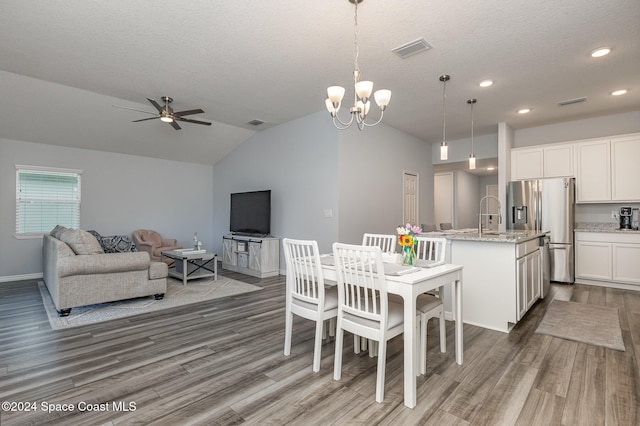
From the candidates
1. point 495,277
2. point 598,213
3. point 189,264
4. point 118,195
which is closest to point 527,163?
point 598,213

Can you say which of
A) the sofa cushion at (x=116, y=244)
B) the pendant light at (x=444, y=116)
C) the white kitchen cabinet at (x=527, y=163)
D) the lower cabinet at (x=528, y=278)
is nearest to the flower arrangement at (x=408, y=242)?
the pendant light at (x=444, y=116)

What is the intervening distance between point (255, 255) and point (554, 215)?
5192mm

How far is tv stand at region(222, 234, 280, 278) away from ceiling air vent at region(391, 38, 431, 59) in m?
3.76

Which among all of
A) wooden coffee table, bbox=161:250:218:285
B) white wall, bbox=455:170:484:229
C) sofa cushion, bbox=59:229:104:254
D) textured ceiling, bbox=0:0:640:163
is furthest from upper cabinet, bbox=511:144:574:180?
sofa cushion, bbox=59:229:104:254

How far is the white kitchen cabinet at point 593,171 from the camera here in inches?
202

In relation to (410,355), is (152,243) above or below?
above

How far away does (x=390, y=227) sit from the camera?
6203 mm

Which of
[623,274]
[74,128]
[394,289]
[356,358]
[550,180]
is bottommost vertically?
[356,358]

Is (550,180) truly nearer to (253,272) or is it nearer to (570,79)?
(570,79)

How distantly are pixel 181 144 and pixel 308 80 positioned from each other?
3.98 m

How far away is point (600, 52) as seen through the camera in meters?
3.33

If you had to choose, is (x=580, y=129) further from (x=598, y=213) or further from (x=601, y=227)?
(x=601, y=227)

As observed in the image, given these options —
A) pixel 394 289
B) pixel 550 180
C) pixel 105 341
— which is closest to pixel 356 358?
pixel 394 289

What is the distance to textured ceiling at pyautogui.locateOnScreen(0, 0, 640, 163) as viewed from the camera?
8.85ft
